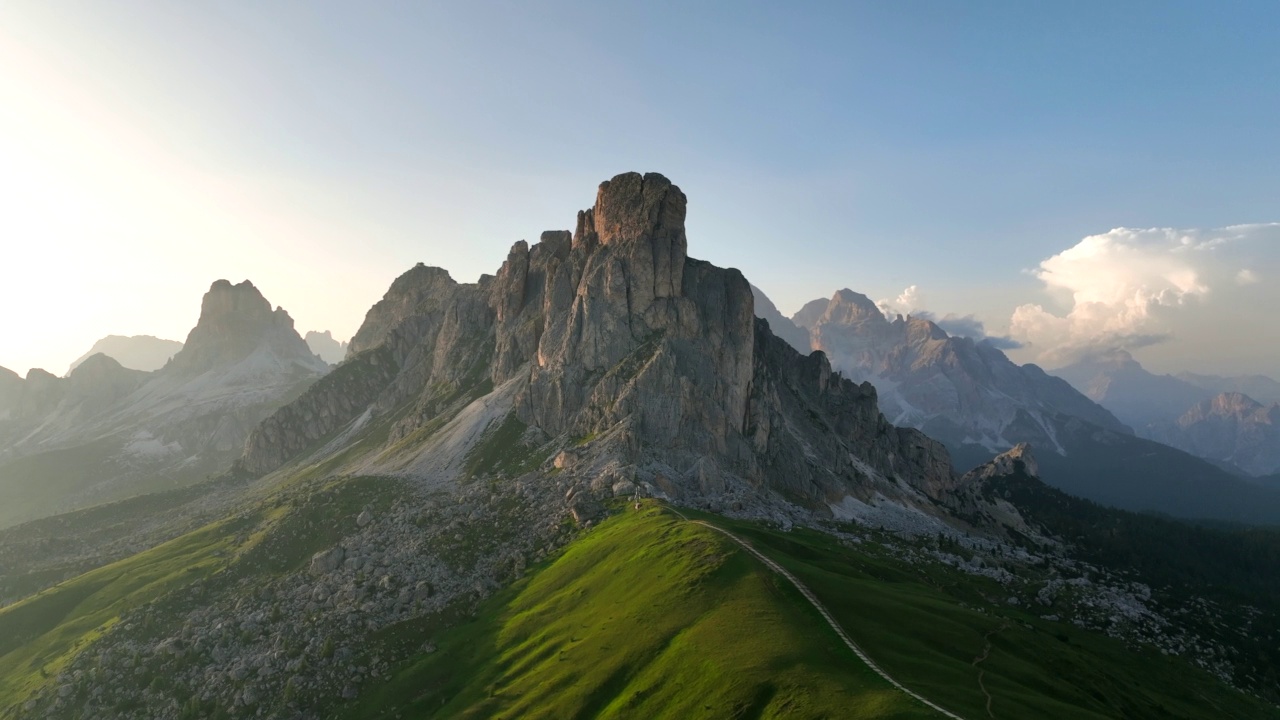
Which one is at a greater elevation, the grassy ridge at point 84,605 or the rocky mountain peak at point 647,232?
the rocky mountain peak at point 647,232

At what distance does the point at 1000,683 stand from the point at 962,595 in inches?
1922

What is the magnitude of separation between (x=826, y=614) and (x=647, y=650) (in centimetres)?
2087

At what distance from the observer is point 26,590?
13150cm

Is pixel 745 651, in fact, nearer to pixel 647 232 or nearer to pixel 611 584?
pixel 611 584

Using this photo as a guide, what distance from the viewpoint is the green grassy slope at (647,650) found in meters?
56.5

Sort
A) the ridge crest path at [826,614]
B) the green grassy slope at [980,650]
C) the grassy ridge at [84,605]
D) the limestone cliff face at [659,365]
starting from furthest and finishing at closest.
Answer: the limestone cliff face at [659,365] < the grassy ridge at [84,605] < the green grassy slope at [980,650] < the ridge crest path at [826,614]

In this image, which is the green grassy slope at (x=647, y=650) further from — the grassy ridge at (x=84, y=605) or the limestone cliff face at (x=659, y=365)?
the grassy ridge at (x=84, y=605)

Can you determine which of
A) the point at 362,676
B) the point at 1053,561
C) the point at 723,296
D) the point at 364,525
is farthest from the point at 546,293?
the point at 1053,561

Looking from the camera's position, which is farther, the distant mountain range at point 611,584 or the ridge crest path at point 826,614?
the distant mountain range at point 611,584

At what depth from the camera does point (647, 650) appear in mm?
69938

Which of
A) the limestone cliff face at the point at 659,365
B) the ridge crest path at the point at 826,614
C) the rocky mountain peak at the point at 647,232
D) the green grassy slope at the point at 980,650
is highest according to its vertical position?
the rocky mountain peak at the point at 647,232

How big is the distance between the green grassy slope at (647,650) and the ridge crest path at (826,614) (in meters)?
1.28

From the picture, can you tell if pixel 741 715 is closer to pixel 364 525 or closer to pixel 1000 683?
pixel 1000 683

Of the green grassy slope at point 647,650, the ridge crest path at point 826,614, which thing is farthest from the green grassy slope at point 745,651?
the ridge crest path at point 826,614
